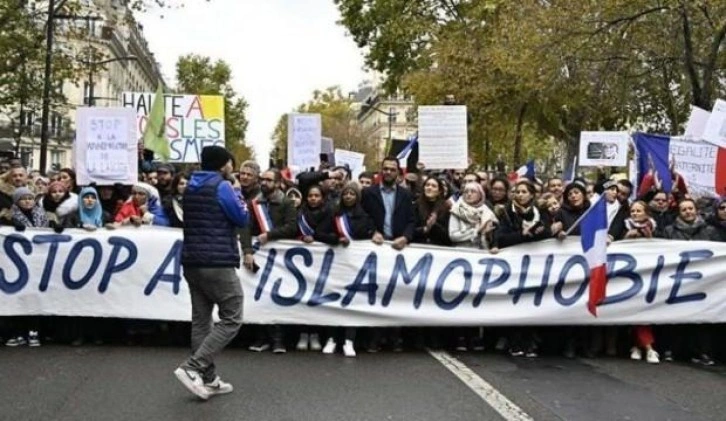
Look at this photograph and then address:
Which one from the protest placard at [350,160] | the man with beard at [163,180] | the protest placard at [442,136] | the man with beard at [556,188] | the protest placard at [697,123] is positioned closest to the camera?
the man with beard at [556,188]

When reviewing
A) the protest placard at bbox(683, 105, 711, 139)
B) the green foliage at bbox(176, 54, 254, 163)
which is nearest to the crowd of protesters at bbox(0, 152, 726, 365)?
the protest placard at bbox(683, 105, 711, 139)

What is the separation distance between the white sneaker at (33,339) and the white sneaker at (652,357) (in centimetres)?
544

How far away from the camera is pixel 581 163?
1633 centimetres

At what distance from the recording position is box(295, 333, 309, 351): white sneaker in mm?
8641

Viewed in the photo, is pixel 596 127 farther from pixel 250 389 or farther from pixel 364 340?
pixel 250 389

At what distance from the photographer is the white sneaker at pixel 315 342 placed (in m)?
A: 8.64

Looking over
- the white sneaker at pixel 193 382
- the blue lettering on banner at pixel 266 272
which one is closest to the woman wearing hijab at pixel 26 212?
the blue lettering on banner at pixel 266 272

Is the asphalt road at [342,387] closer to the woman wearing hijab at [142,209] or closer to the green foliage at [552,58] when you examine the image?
the woman wearing hijab at [142,209]

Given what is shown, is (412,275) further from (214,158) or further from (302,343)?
(214,158)

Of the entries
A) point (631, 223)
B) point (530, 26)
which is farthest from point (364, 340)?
point (530, 26)

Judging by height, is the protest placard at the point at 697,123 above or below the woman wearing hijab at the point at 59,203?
above

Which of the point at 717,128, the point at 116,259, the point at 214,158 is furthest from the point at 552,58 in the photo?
the point at 214,158

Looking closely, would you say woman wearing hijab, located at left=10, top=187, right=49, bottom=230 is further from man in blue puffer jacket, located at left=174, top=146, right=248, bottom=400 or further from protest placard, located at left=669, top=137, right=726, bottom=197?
protest placard, located at left=669, top=137, right=726, bottom=197

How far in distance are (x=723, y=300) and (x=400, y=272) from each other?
2992mm
